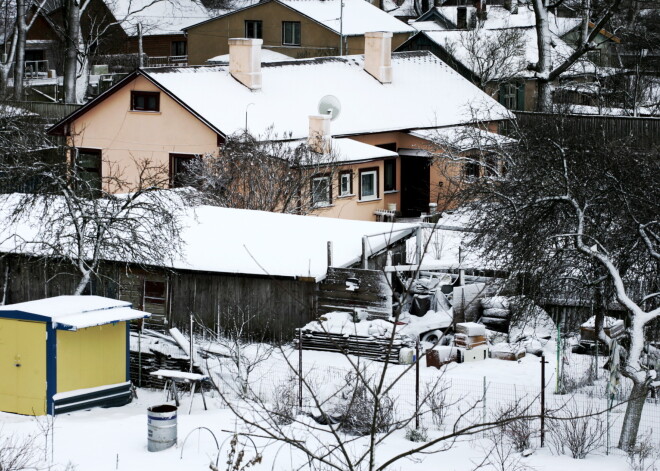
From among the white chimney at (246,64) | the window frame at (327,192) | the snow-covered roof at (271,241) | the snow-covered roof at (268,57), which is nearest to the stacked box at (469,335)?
the snow-covered roof at (271,241)

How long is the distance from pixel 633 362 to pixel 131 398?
7.89m

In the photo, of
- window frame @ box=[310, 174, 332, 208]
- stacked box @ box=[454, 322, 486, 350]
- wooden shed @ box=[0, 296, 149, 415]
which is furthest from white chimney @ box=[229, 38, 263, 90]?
wooden shed @ box=[0, 296, 149, 415]

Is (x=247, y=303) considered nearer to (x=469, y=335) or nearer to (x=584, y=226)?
(x=469, y=335)

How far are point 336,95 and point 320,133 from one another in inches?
211

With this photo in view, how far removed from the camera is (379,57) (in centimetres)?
3950

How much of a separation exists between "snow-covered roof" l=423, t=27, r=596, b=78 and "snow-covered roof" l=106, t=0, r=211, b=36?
1706cm

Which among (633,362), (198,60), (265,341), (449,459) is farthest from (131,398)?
(198,60)

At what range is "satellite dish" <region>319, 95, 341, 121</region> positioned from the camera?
35.6m

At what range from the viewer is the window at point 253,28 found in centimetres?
6045

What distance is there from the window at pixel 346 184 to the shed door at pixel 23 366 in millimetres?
16737

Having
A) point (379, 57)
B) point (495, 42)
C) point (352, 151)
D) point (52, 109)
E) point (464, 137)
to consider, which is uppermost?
point (495, 42)

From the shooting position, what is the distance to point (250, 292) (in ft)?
71.2

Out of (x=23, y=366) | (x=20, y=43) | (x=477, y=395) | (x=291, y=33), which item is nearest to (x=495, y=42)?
(x=291, y=33)

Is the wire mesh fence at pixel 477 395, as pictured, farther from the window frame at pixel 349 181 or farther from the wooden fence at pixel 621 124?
the wooden fence at pixel 621 124
